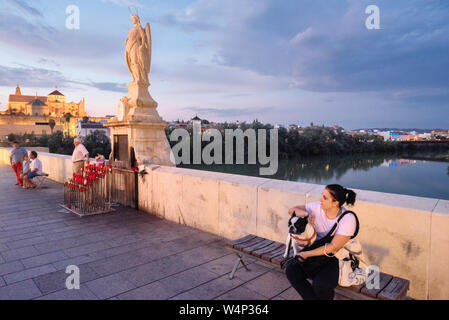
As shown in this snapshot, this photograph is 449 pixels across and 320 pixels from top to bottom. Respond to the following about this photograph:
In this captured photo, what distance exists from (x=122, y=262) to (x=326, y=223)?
244 cm

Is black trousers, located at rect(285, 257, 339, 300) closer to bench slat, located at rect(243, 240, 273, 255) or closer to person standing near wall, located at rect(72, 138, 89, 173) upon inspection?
bench slat, located at rect(243, 240, 273, 255)

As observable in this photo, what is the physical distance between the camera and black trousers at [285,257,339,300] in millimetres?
2295

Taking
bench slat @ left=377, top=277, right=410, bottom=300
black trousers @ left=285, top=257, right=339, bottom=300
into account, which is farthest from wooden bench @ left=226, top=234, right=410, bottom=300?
black trousers @ left=285, top=257, right=339, bottom=300

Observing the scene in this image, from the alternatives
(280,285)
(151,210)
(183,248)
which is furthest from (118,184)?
(280,285)

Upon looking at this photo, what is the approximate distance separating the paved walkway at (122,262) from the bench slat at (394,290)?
862mm

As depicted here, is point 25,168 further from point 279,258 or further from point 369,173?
point 369,173

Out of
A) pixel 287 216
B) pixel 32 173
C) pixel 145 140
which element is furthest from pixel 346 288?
pixel 32 173

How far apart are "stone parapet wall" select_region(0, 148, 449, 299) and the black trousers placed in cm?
71

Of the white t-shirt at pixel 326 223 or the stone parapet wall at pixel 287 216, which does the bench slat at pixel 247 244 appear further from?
the white t-shirt at pixel 326 223

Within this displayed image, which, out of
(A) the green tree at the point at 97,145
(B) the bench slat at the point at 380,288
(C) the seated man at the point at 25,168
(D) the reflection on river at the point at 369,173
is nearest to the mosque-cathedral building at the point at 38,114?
(A) the green tree at the point at 97,145

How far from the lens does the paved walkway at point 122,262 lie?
2.85m

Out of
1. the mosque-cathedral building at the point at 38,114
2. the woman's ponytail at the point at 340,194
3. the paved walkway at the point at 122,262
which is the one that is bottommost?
the paved walkway at the point at 122,262
